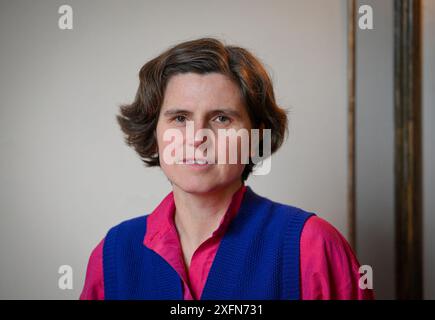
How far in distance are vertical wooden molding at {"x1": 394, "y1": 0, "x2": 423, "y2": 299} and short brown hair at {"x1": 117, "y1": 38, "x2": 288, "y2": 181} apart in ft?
1.04

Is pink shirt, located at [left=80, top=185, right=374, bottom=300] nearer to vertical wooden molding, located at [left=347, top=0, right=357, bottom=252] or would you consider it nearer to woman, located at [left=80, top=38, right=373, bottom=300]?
woman, located at [left=80, top=38, right=373, bottom=300]

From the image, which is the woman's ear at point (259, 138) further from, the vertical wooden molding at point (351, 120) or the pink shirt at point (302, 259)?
the vertical wooden molding at point (351, 120)

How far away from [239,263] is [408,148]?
0.53 m

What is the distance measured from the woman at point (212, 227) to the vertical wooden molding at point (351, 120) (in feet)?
0.81

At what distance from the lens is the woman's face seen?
798 millimetres

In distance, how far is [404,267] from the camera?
1147 millimetres

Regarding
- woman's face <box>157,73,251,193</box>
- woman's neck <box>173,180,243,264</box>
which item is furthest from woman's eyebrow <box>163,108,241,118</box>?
woman's neck <box>173,180,243,264</box>

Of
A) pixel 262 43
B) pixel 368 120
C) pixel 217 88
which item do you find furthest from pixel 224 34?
pixel 368 120

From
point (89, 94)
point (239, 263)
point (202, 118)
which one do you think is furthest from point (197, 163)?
point (89, 94)

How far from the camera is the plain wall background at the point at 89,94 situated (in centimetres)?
100

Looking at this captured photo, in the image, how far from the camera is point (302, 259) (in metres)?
0.79

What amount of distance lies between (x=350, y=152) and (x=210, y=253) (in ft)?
→ 1.41

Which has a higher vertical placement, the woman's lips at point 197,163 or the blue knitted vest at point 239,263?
the woman's lips at point 197,163

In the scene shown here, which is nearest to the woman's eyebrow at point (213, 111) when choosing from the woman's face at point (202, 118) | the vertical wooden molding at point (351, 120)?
the woman's face at point (202, 118)
